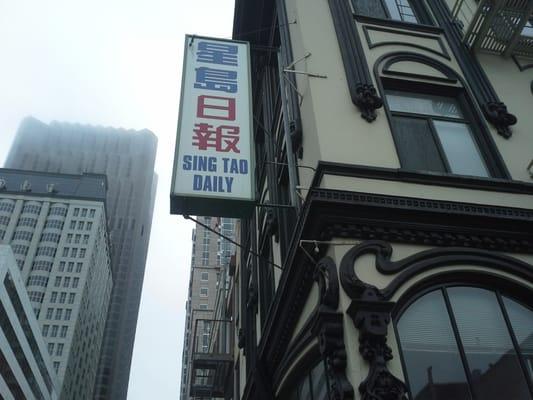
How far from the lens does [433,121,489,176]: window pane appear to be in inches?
395

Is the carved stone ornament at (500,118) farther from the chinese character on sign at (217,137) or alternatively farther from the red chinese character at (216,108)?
the red chinese character at (216,108)

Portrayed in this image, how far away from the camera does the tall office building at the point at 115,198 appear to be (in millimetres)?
178000

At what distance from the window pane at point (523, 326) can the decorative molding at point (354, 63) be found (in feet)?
13.3

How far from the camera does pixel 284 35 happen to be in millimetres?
13266

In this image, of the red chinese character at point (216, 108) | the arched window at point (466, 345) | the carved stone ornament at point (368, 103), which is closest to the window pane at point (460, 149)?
the carved stone ornament at point (368, 103)

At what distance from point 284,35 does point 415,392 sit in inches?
369

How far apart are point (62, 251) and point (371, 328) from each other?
120m

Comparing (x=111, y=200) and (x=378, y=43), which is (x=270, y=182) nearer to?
(x=378, y=43)

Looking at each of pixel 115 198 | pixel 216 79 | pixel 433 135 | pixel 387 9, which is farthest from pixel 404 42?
pixel 115 198

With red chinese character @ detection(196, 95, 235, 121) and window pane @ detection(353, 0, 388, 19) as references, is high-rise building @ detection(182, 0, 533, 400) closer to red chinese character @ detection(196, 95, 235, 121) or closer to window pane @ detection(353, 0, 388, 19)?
window pane @ detection(353, 0, 388, 19)

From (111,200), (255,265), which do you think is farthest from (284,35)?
(111,200)

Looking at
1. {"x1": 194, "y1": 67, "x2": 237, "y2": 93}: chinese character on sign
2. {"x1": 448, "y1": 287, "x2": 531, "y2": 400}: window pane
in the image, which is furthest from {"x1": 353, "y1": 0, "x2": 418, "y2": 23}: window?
{"x1": 448, "y1": 287, "x2": 531, "y2": 400}: window pane

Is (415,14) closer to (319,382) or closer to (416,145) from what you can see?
(416,145)

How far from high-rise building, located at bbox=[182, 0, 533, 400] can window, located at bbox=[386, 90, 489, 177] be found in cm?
3
